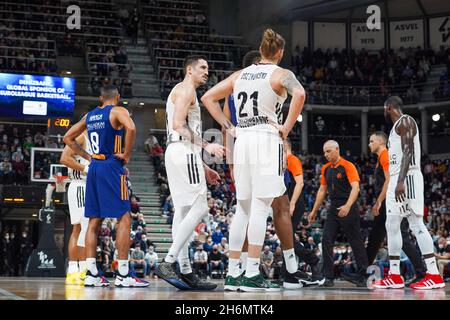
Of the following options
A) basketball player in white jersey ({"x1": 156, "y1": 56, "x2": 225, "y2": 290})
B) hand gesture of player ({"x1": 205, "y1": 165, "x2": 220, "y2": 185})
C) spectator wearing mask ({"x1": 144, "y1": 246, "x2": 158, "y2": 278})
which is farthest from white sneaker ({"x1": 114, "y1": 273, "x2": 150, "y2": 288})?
spectator wearing mask ({"x1": 144, "y1": 246, "x2": 158, "y2": 278})

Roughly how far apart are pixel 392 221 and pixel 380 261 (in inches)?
327

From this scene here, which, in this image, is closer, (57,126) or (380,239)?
(380,239)

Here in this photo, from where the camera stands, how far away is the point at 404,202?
7688 millimetres

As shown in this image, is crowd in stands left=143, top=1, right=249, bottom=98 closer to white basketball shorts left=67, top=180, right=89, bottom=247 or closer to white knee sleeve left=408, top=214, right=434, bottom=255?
white basketball shorts left=67, top=180, right=89, bottom=247

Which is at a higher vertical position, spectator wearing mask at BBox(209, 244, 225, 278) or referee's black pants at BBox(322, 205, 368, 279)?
referee's black pants at BBox(322, 205, 368, 279)

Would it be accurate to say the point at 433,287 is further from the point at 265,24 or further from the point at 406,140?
the point at 265,24

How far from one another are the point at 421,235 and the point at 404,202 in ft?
1.37

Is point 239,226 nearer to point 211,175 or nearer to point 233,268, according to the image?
point 233,268

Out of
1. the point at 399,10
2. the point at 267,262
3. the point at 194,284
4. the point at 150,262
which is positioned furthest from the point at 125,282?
the point at 399,10

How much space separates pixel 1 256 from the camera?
2195cm

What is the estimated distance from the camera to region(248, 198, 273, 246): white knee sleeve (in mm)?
5859

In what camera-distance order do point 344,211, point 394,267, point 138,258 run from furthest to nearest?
1. point 138,258
2. point 344,211
3. point 394,267
